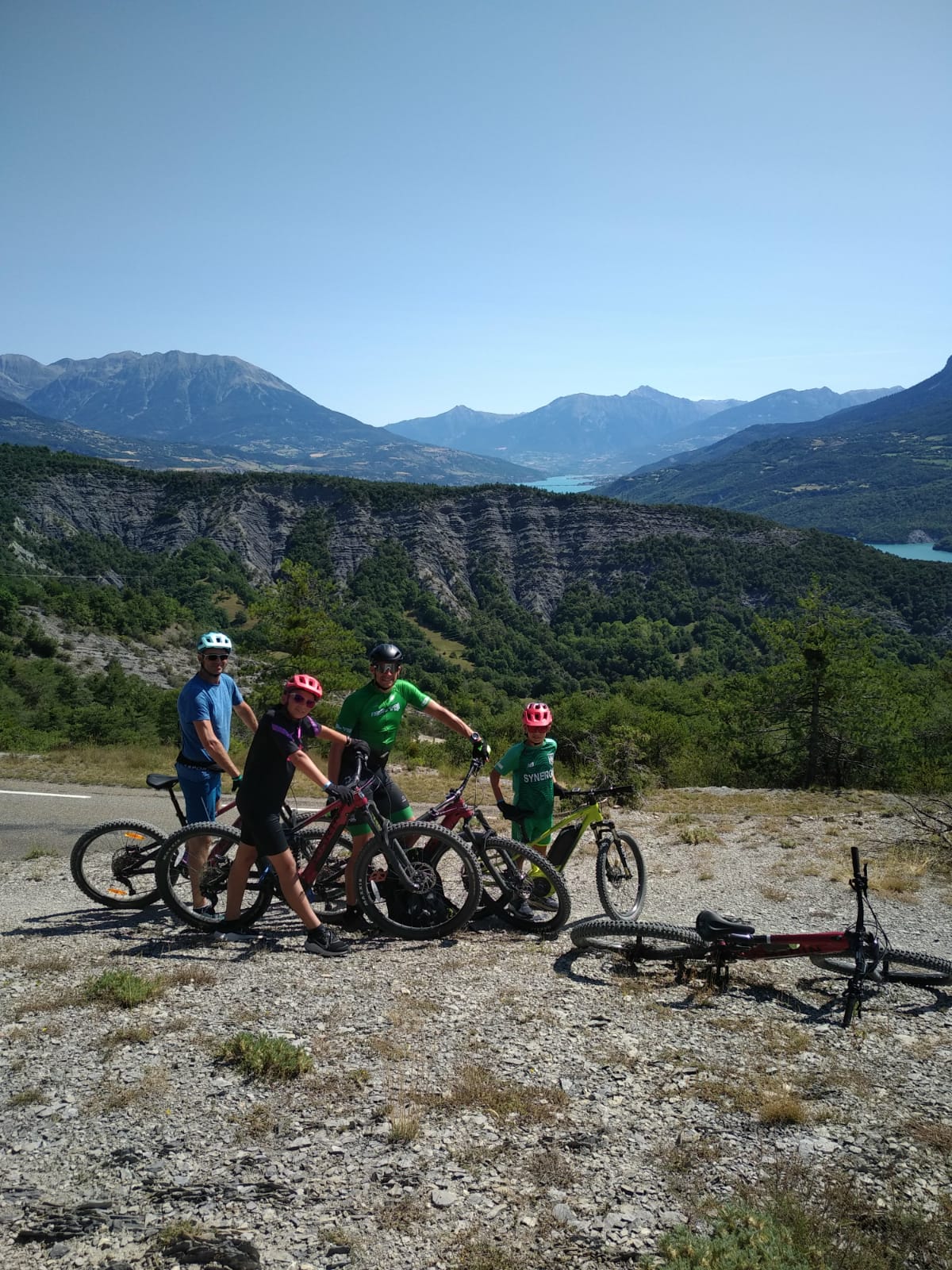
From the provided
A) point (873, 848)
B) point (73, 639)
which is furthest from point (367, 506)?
point (873, 848)

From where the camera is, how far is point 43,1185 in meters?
3.41

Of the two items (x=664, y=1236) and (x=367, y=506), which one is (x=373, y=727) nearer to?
(x=664, y=1236)

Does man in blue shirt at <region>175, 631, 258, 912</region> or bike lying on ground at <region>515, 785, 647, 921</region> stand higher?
man in blue shirt at <region>175, 631, 258, 912</region>

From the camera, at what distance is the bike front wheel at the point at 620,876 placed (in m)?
6.73

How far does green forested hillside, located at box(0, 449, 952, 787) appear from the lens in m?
22.2

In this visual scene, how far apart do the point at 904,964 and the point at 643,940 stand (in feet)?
6.23

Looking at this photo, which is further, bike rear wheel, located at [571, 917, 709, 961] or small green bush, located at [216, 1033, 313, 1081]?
bike rear wheel, located at [571, 917, 709, 961]

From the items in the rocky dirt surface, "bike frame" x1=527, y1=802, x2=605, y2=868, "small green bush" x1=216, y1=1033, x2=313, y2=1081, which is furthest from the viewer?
"bike frame" x1=527, y1=802, x2=605, y2=868

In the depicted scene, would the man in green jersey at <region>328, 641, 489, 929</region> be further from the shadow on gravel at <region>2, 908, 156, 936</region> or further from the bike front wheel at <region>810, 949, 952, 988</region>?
the bike front wheel at <region>810, 949, 952, 988</region>

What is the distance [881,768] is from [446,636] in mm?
94551

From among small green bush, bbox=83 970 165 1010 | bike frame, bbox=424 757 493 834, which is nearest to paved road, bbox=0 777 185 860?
small green bush, bbox=83 970 165 1010

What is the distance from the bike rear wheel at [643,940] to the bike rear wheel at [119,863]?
396 cm

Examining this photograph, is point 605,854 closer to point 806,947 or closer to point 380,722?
point 806,947

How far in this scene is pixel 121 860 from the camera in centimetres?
685
